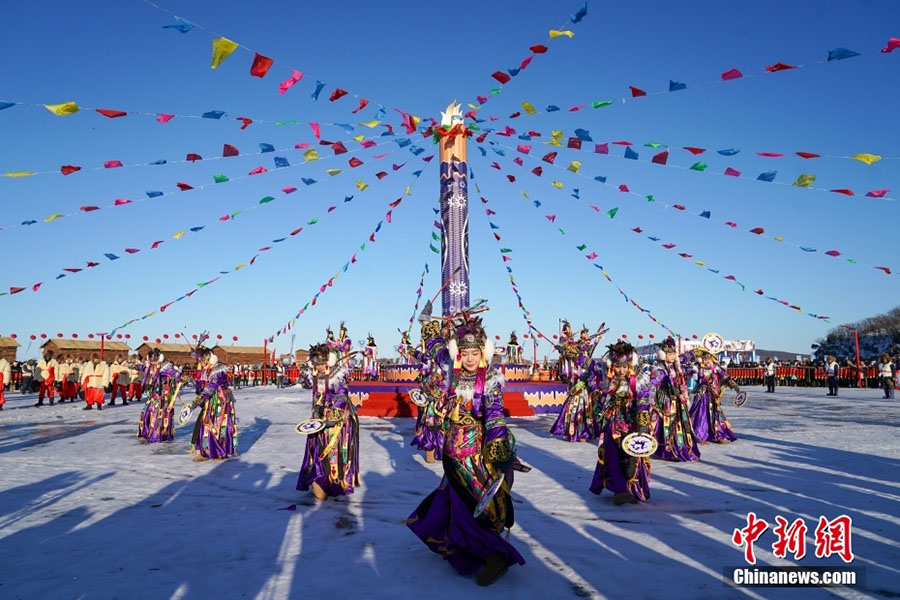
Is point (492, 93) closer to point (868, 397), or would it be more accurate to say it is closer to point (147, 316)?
point (147, 316)

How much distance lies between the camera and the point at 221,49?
717 cm

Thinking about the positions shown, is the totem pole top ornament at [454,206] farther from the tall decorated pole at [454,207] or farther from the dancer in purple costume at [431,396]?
the dancer in purple costume at [431,396]

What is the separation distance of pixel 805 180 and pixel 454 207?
10.8 metres

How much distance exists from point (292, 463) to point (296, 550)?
15.0 feet

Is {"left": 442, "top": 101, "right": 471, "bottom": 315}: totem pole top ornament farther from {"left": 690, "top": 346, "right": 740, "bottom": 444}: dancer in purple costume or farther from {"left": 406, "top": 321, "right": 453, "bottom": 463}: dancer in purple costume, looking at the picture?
{"left": 690, "top": 346, "right": 740, "bottom": 444}: dancer in purple costume

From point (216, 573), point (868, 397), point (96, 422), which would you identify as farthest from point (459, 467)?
point (868, 397)

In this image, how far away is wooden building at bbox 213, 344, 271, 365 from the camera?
57.7 meters

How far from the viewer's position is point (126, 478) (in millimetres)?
8047

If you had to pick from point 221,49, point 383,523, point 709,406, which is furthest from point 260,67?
point 709,406

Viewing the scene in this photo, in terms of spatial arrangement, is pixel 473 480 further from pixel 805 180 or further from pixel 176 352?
pixel 176 352

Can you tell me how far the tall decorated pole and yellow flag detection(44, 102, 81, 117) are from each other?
37.9 ft

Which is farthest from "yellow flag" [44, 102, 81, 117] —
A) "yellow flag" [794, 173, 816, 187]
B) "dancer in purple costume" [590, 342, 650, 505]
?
"yellow flag" [794, 173, 816, 187]

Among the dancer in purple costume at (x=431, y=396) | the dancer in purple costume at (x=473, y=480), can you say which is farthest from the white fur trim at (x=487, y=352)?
the dancer in purple costume at (x=431, y=396)

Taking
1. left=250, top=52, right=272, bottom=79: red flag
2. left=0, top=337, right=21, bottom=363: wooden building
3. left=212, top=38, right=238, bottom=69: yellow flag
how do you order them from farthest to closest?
left=0, top=337, right=21, bottom=363: wooden building
left=250, top=52, right=272, bottom=79: red flag
left=212, top=38, right=238, bottom=69: yellow flag
